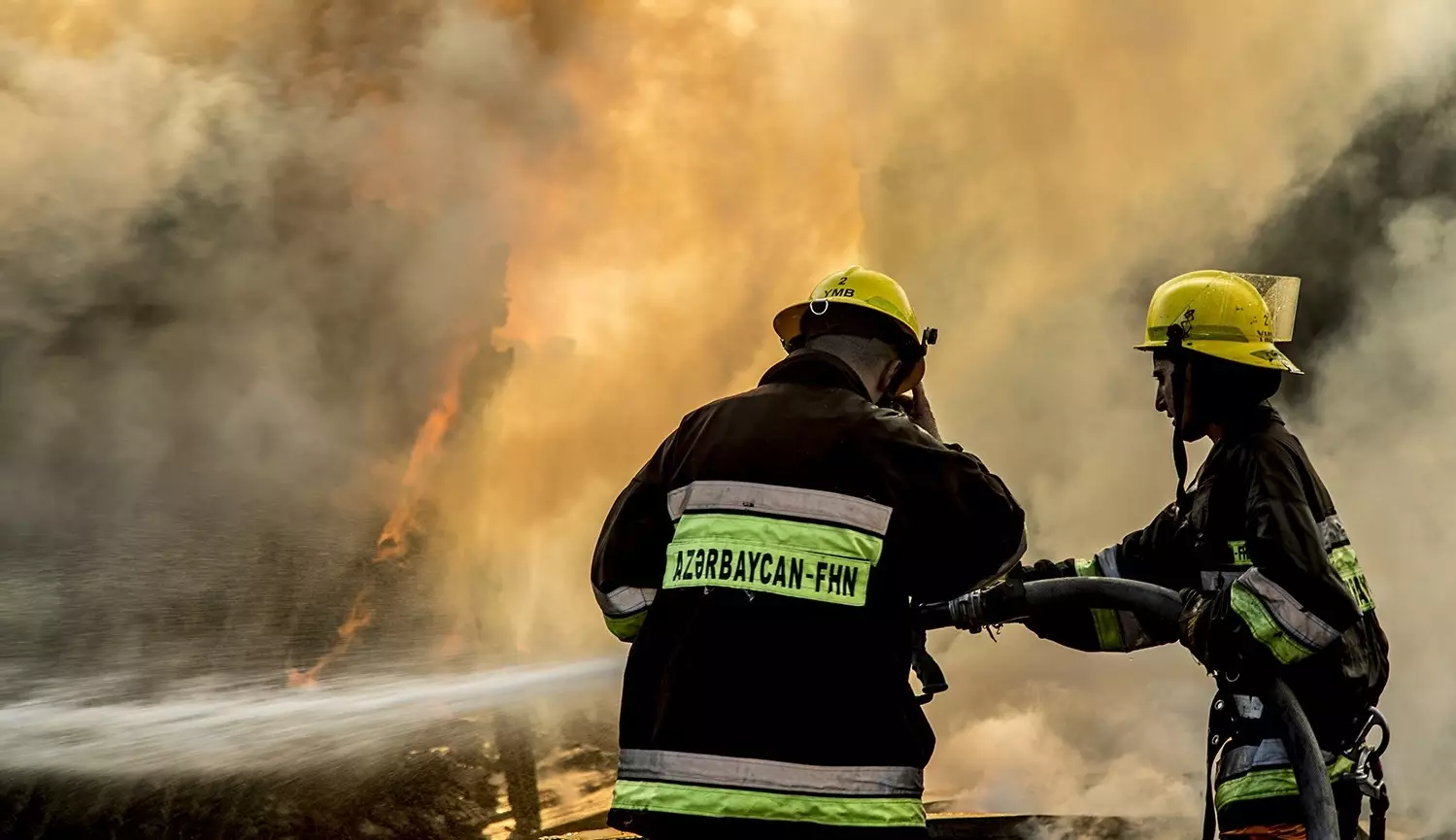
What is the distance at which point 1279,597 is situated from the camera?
2816 millimetres

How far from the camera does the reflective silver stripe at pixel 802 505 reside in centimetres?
246

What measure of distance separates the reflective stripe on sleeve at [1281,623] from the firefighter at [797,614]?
2.42 feet

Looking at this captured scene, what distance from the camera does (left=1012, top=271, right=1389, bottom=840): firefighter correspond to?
2.84 m

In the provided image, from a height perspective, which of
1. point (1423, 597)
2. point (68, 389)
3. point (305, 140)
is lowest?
point (1423, 597)

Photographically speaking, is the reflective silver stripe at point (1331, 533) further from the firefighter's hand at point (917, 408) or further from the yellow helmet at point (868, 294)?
the yellow helmet at point (868, 294)

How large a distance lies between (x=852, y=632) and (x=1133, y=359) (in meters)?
8.51

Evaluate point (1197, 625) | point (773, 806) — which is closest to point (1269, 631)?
point (1197, 625)

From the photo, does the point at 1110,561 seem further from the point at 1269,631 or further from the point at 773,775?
the point at 773,775

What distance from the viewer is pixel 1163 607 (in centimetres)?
314

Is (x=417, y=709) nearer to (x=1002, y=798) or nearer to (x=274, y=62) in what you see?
(x=1002, y=798)

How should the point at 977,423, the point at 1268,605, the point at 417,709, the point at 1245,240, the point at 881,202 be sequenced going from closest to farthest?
the point at 1268,605, the point at 417,709, the point at 1245,240, the point at 977,423, the point at 881,202

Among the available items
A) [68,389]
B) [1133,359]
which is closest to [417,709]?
[68,389]

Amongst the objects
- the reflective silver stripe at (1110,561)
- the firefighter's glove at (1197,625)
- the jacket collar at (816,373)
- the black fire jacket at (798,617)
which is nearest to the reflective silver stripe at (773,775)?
the black fire jacket at (798,617)

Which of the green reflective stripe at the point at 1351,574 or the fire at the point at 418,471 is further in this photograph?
the fire at the point at 418,471
